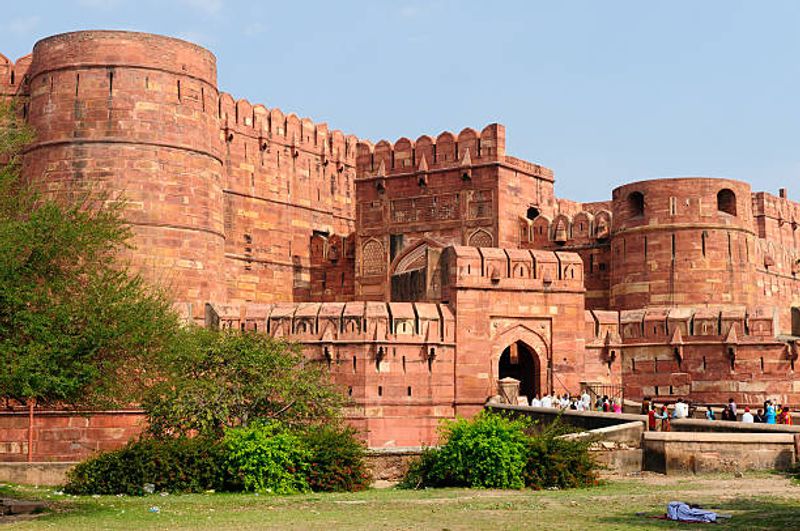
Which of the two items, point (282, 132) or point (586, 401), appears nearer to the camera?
point (586, 401)

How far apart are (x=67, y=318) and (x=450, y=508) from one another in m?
5.22

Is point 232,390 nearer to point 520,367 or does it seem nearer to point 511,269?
point 511,269

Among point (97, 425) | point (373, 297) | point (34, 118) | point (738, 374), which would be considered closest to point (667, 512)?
point (97, 425)

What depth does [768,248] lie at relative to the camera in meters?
34.6

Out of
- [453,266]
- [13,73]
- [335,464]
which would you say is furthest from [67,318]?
[13,73]

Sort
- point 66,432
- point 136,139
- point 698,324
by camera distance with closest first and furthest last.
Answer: point 66,432, point 698,324, point 136,139

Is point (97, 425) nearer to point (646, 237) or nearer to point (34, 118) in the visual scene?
point (34, 118)

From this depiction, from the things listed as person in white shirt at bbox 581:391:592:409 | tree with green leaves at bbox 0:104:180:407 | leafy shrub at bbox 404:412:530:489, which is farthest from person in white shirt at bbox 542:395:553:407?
tree with green leaves at bbox 0:104:180:407

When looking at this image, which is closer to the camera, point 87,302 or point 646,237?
point 87,302

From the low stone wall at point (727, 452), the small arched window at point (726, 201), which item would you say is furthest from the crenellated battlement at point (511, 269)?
the low stone wall at point (727, 452)

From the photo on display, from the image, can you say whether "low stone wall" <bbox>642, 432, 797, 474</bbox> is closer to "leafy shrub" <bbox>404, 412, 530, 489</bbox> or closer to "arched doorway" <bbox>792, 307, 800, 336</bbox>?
"leafy shrub" <bbox>404, 412, 530, 489</bbox>

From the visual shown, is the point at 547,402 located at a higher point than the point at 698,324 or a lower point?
lower

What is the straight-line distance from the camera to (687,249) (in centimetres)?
2933

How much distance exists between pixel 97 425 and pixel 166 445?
4901mm
